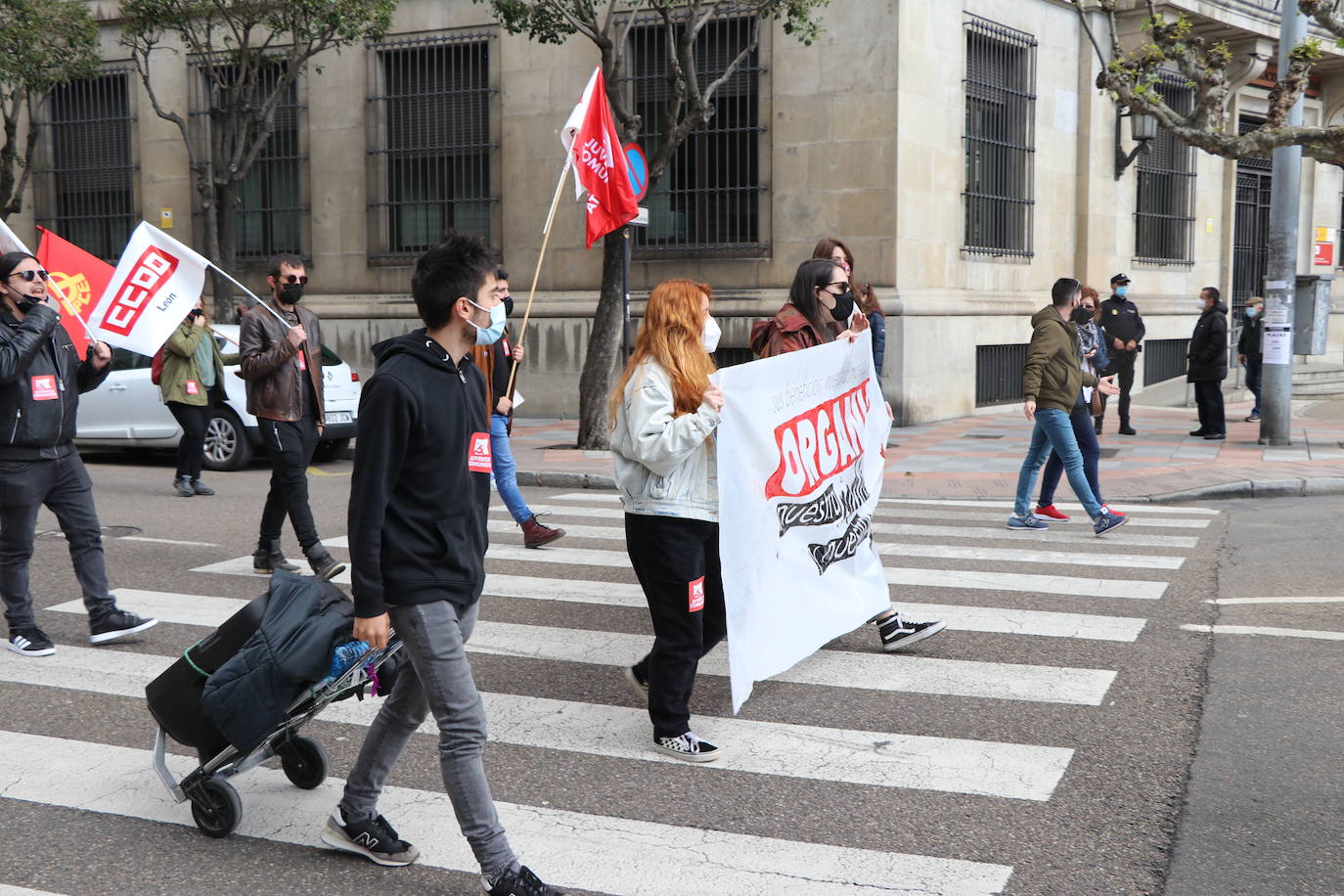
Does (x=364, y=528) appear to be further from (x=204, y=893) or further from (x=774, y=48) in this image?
(x=774, y=48)

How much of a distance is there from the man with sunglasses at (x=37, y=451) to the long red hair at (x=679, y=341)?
3.04m

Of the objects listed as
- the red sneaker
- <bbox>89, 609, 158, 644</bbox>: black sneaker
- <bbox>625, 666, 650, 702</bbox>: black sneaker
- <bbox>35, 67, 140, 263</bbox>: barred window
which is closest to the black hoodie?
<bbox>625, 666, 650, 702</bbox>: black sneaker

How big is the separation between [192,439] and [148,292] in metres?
4.80

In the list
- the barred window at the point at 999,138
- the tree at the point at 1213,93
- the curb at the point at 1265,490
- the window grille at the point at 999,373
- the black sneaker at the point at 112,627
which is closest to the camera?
the black sneaker at the point at 112,627

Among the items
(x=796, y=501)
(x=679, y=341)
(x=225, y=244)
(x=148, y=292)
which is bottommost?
(x=796, y=501)

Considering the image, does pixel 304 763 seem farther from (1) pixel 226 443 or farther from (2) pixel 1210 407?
(2) pixel 1210 407

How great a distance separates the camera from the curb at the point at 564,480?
12758 mm

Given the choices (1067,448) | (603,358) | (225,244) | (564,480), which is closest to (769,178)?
(603,358)

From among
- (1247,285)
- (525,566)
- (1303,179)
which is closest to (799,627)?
(525,566)

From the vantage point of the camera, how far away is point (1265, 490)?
11.6 meters

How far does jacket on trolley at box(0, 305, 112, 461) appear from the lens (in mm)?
5977

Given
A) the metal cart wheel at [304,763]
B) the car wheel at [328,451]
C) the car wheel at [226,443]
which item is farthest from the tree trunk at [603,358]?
the metal cart wheel at [304,763]

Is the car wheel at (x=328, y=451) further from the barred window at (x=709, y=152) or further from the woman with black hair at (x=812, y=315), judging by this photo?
the woman with black hair at (x=812, y=315)

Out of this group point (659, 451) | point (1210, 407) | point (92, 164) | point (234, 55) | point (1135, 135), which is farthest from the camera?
point (92, 164)
